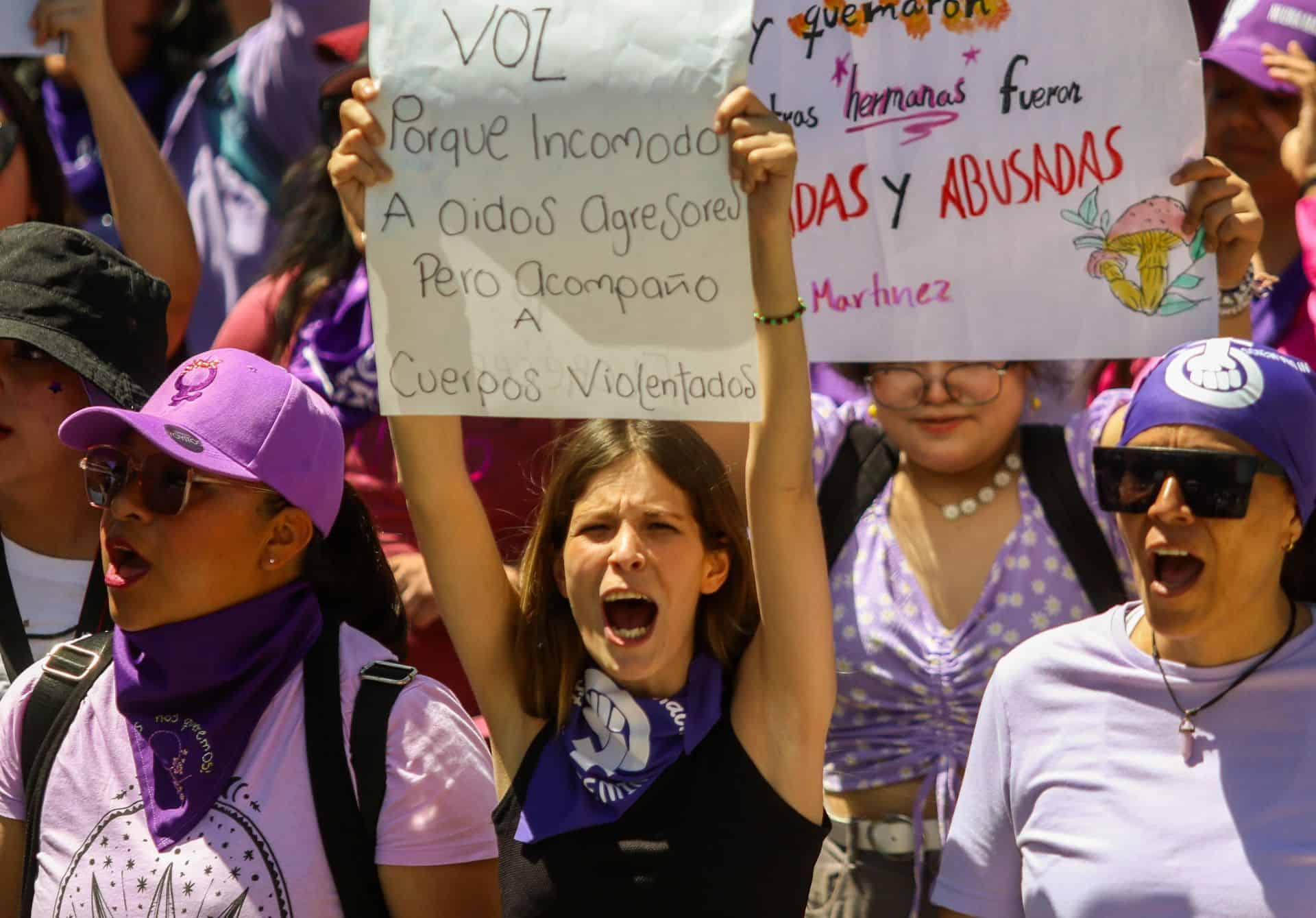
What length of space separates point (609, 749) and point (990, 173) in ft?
4.33

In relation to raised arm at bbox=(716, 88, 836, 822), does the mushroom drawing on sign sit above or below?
above

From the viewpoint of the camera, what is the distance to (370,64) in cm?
276

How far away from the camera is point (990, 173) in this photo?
3285mm

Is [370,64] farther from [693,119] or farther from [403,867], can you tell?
[403,867]

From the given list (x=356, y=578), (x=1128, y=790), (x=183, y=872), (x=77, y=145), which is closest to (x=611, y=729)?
(x=356, y=578)

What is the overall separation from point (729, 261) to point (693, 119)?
0.22 meters

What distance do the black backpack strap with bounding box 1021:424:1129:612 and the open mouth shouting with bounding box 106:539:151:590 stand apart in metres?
1.69

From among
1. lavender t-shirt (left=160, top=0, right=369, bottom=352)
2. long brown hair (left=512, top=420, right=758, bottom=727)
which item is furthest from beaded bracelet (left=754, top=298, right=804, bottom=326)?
lavender t-shirt (left=160, top=0, right=369, bottom=352)

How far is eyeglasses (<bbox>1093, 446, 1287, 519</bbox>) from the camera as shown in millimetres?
2555

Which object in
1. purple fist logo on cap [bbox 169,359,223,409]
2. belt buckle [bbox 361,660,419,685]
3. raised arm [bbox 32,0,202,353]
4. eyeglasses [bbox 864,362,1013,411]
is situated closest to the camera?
belt buckle [bbox 361,660,419,685]

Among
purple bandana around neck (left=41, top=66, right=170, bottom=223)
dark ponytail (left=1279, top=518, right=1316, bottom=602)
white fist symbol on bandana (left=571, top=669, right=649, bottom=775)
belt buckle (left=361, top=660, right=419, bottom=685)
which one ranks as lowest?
white fist symbol on bandana (left=571, top=669, right=649, bottom=775)

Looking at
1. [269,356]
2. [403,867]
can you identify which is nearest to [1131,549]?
[403,867]

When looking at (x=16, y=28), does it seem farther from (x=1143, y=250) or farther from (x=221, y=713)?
(x=1143, y=250)

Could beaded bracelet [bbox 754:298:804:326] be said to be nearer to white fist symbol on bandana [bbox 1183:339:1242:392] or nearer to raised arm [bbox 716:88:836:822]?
raised arm [bbox 716:88:836:822]
